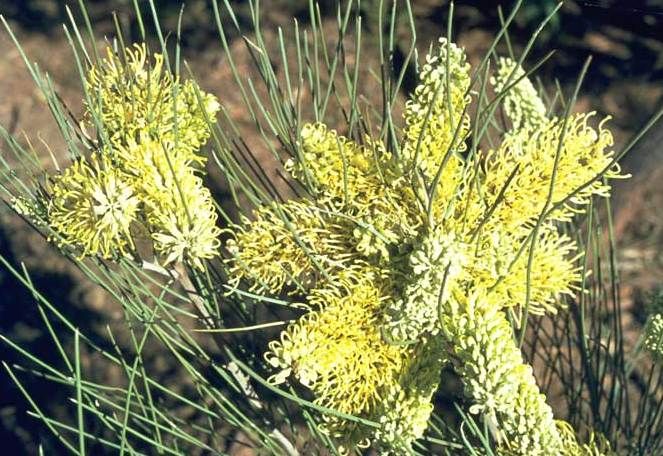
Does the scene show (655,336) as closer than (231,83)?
Yes

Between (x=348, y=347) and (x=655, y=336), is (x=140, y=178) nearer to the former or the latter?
(x=348, y=347)

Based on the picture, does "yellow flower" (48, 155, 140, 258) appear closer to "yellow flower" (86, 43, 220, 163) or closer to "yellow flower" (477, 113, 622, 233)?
"yellow flower" (86, 43, 220, 163)

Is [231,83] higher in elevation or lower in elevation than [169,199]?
lower

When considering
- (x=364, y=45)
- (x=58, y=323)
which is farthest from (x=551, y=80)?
(x=58, y=323)

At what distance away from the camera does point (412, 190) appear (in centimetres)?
50

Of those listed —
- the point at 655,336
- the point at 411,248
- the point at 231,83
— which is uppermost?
the point at 411,248

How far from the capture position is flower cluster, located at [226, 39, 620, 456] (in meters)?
0.47

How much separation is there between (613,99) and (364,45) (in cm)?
68

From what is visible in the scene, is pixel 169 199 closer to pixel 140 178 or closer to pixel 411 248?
pixel 140 178

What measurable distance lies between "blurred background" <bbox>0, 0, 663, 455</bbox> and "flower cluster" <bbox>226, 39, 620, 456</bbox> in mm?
999

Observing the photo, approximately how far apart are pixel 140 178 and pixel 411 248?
6.8 inches

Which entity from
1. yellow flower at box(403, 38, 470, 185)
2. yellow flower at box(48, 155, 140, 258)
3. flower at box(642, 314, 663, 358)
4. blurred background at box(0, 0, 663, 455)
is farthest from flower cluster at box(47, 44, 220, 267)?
blurred background at box(0, 0, 663, 455)

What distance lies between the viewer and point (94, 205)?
0.50 m

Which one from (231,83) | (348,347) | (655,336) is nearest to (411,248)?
(348,347)
